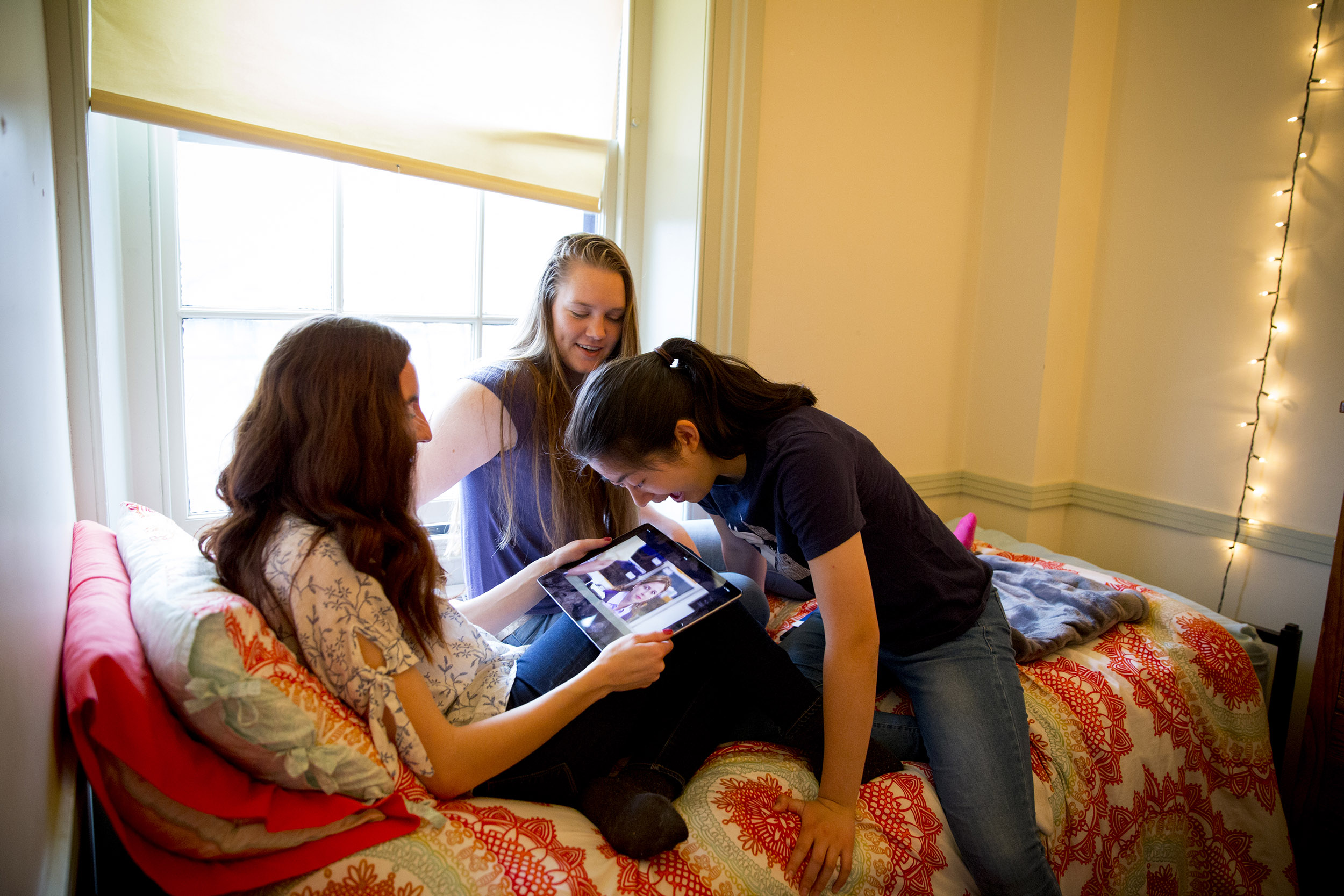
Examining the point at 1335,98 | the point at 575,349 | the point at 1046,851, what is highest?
the point at 1335,98

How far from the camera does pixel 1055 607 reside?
5.70ft

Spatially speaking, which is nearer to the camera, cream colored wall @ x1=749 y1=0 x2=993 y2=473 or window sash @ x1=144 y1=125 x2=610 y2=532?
window sash @ x1=144 y1=125 x2=610 y2=532

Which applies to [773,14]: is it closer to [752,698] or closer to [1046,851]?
[752,698]

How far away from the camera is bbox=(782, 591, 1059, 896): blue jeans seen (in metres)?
1.18

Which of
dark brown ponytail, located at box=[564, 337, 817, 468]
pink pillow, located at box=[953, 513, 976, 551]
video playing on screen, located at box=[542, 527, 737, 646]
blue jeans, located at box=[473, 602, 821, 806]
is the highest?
dark brown ponytail, located at box=[564, 337, 817, 468]

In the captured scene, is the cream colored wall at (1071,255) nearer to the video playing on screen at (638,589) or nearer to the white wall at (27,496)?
the video playing on screen at (638,589)

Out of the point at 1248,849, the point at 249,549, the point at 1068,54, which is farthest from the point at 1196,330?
the point at 249,549

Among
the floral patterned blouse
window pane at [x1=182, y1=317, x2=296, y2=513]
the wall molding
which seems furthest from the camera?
the wall molding

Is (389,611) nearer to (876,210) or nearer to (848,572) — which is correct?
(848,572)

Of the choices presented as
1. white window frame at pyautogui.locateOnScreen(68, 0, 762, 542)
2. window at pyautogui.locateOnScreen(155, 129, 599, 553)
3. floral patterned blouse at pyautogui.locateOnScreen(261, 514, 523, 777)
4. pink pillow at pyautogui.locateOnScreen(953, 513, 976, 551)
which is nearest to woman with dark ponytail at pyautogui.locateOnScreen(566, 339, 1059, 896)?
floral patterned blouse at pyautogui.locateOnScreen(261, 514, 523, 777)

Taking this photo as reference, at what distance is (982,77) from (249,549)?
2476 mm

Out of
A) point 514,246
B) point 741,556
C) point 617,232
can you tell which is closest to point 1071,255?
point 617,232

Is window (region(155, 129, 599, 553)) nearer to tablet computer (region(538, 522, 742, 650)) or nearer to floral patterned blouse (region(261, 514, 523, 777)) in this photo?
tablet computer (region(538, 522, 742, 650))

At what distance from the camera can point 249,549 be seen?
3.11ft
